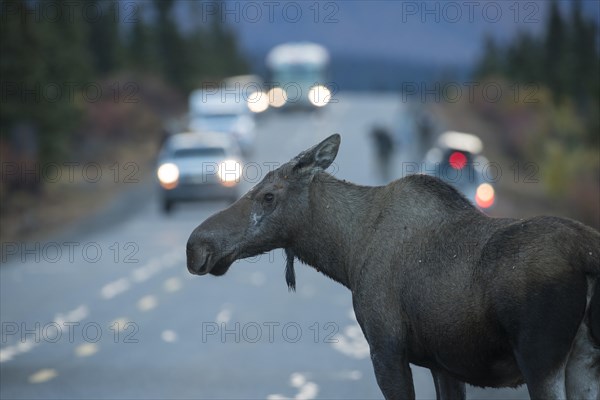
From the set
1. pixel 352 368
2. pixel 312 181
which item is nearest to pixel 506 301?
pixel 312 181

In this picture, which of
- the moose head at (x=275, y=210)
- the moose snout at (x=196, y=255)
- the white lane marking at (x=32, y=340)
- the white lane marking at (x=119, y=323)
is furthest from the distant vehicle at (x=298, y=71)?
the moose snout at (x=196, y=255)

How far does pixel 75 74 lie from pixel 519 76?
45074mm

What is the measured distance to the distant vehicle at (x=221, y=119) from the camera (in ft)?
179

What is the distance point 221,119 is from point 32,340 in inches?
1614

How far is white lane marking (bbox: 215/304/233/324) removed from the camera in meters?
16.9

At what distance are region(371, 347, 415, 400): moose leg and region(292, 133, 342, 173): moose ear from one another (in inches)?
54.0

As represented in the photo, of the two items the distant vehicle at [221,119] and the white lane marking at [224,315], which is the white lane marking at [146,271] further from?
the distant vehicle at [221,119]

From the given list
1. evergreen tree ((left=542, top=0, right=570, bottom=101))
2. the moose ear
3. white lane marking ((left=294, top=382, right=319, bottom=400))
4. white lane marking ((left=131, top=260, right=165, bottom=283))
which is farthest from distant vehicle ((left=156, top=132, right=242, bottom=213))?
evergreen tree ((left=542, top=0, right=570, bottom=101))

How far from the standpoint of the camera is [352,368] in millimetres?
13312

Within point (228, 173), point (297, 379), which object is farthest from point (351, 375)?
point (228, 173)

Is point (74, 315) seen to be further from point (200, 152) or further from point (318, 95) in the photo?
point (318, 95)

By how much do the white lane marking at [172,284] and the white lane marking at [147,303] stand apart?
2.90 feet

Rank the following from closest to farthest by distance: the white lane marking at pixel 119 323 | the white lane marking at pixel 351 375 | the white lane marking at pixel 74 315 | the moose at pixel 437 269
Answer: the moose at pixel 437 269, the white lane marking at pixel 351 375, the white lane marking at pixel 119 323, the white lane marking at pixel 74 315

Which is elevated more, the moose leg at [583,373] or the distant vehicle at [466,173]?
the moose leg at [583,373]
